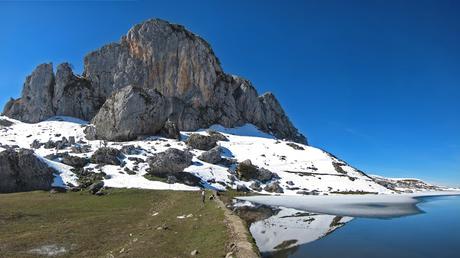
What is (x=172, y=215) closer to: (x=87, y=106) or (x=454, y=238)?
(x=454, y=238)

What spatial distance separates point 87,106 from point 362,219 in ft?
549

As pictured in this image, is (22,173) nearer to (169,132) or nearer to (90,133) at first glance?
(90,133)

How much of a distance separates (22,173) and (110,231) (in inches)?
2083

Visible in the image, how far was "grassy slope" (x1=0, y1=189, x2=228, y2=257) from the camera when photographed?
74.9 ft

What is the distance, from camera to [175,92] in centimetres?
19800

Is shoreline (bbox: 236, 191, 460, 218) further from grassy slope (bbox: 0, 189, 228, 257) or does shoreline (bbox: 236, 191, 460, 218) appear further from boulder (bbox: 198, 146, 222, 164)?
boulder (bbox: 198, 146, 222, 164)

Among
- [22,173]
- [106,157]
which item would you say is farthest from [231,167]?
[22,173]

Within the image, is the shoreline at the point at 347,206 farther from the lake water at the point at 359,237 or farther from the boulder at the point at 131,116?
the boulder at the point at 131,116

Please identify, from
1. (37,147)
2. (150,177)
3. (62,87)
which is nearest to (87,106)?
(62,87)

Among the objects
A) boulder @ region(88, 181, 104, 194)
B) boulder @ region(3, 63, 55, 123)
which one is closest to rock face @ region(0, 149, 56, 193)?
boulder @ region(88, 181, 104, 194)

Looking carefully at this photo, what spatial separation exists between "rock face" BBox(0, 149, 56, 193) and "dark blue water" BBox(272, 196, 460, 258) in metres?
59.7

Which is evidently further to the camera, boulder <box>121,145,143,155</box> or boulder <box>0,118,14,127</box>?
boulder <box>0,118,14,127</box>

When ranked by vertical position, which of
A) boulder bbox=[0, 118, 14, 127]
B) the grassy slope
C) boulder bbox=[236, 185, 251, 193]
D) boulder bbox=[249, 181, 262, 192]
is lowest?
the grassy slope

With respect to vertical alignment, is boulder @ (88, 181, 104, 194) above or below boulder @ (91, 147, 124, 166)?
below
